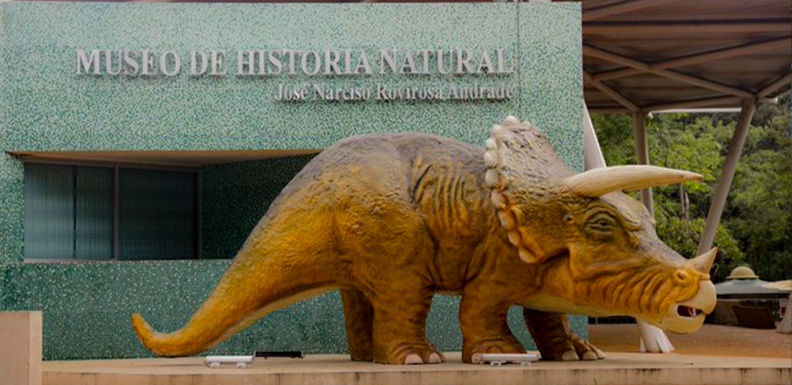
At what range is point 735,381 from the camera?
1298 cm

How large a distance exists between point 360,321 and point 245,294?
139 cm

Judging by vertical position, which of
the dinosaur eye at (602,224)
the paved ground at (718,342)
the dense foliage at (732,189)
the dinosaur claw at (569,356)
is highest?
the dense foliage at (732,189)

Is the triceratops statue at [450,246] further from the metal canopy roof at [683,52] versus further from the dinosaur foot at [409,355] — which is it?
the metal canopy roof at [683,52]

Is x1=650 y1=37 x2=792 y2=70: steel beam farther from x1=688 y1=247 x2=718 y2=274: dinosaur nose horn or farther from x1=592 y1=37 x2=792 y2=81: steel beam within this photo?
x1=688 y1=247 x2=718 y2=274: dinosaur nose horn

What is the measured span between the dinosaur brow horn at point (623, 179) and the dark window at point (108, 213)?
8.29m

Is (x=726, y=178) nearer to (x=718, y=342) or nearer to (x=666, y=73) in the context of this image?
(x=666, y=73)

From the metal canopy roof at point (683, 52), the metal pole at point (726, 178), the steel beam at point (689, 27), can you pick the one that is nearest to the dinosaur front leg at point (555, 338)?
the metal canopy roof at point (683, 52)

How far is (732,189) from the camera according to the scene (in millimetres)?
51375

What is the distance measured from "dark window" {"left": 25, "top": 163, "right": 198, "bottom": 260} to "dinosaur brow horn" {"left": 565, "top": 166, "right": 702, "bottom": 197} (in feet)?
27.2

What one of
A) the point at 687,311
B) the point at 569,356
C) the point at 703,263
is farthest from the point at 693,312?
the point at 569,356

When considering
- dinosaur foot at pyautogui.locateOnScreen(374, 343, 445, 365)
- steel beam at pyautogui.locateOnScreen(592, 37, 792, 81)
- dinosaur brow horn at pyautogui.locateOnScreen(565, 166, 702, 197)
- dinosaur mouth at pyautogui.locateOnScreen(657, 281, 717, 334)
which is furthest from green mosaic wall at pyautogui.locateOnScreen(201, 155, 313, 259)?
steel beam at pyautogui.locateOnScreen(592, 37, 792, 81)

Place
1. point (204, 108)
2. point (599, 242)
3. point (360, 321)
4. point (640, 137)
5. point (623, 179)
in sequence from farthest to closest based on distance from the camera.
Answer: point (640, 137) < point (204, 108) < point (360, 321) < point (599, 242) < point (623, 179)

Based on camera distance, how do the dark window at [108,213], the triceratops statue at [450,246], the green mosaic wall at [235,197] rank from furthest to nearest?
the green mosaic wall at [235,197] → the dark window at [108,213] → the triceratops statue at [450,246]

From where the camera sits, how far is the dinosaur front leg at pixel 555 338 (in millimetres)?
14148
